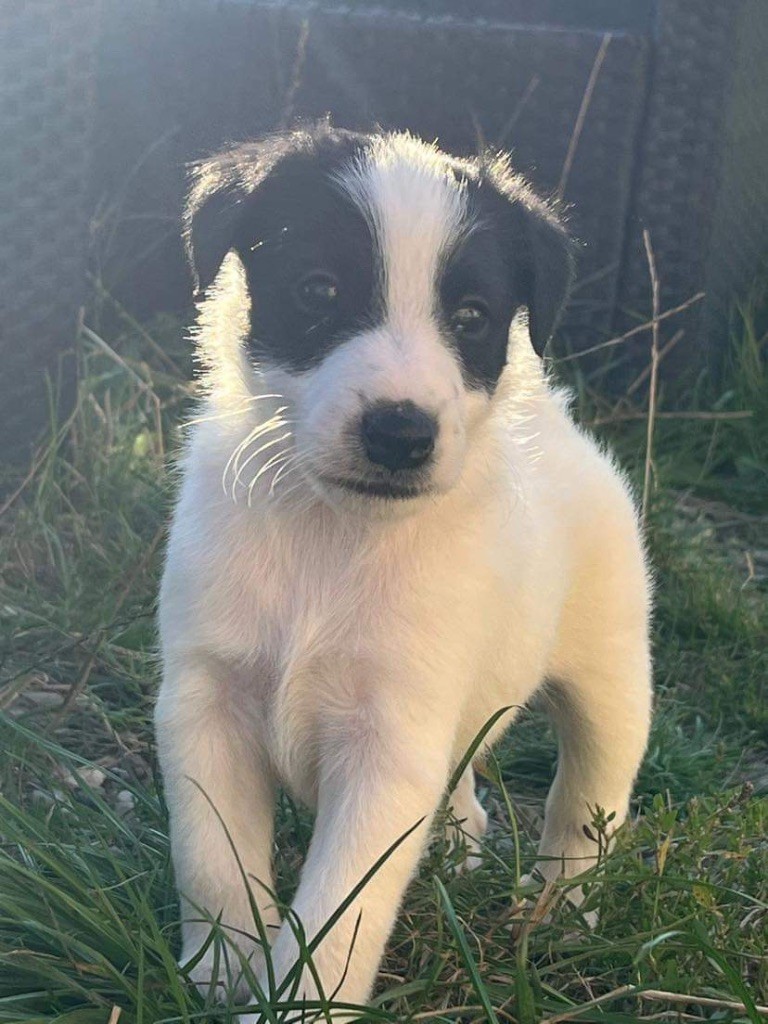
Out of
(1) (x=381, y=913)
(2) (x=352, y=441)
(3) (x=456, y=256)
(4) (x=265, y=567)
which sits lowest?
(1) (x=381, y=913)

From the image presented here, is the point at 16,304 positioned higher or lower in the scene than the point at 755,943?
higher

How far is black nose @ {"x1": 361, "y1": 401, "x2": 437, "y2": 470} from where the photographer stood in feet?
8.76

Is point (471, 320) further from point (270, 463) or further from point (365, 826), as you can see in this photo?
point (365, 826)

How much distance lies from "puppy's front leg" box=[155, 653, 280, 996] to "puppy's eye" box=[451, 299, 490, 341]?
0.81m

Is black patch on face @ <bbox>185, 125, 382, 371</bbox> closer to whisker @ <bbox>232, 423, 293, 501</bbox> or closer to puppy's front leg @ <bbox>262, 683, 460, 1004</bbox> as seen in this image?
whisker @ <bbox>232, 423, 293, 501</bbox>

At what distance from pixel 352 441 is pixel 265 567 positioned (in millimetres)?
394

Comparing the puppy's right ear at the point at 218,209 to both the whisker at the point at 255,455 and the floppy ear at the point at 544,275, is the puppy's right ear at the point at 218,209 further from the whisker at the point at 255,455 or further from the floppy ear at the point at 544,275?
the floppy ear at the point at 544,275

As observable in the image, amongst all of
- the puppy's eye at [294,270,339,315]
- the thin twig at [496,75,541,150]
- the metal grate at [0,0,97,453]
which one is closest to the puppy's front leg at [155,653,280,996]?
the puppy's eye at [294,270,339,315]

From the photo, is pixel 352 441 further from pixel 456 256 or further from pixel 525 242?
pixel 525 242

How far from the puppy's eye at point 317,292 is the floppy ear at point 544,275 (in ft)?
1.67

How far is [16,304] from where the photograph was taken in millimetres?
5340

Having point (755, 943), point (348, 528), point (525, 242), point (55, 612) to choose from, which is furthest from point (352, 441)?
point (55, 612)

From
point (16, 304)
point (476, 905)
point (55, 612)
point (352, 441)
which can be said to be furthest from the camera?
point (16, 304)

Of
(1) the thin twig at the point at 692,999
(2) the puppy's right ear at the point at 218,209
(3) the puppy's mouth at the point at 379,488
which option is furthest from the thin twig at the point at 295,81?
(1) the thin twig at the point at 692,999
